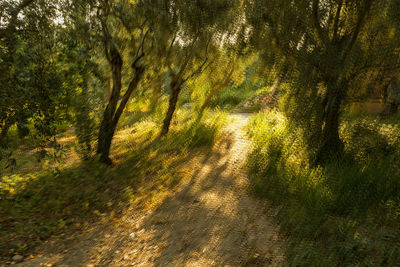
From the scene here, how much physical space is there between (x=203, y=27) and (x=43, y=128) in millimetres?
4513

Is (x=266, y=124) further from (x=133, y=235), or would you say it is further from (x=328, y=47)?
(x=133, y=235)

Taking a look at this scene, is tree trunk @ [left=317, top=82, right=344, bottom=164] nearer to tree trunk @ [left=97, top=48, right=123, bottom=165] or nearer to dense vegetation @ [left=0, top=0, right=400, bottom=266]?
dense vegetation @ [left=0, top=0, right=400, bottom=266]

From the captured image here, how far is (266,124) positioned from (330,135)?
2.59 meters

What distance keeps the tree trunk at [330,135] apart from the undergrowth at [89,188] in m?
2.66

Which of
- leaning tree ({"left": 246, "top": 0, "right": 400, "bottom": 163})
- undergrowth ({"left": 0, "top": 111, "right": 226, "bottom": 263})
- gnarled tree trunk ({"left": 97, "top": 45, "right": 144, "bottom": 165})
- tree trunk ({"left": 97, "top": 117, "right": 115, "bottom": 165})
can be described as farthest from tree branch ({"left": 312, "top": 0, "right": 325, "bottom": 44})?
tree trunk ({"left": 97, "top": 117, "right": 115, "bottom": 165})

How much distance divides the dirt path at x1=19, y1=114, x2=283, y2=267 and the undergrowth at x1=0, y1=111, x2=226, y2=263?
20.8 inches

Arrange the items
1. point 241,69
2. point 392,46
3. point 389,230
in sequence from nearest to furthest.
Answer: point 389,230 → point 392,46 → point 241,69

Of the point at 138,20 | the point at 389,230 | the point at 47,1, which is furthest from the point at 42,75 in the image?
the point at 389,230

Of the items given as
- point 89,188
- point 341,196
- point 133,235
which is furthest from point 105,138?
point 341,196

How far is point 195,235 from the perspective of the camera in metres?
4.10

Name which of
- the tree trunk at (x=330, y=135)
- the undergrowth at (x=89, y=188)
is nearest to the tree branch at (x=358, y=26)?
the tree trunk at (x=330, y=135)

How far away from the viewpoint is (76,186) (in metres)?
6.29

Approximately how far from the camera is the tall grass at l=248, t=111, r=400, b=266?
3035mm

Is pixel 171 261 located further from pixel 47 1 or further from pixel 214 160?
pixel 47 1
